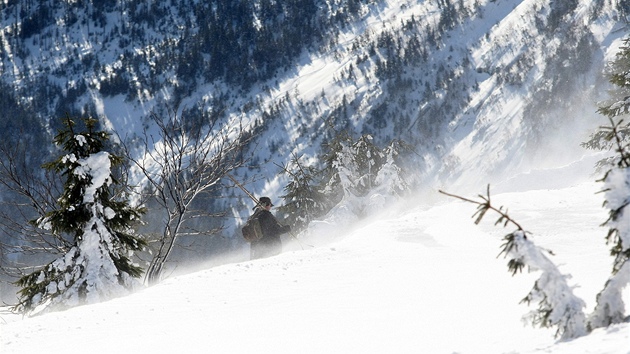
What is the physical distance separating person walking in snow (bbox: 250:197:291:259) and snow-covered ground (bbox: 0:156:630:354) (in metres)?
2.69

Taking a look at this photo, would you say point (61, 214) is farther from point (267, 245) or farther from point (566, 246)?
point (566, 246)

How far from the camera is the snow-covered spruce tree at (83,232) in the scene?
932 cm

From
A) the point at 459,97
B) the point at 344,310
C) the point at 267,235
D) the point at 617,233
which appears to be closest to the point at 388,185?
the point at 267,235

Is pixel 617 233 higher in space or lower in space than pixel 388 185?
lower

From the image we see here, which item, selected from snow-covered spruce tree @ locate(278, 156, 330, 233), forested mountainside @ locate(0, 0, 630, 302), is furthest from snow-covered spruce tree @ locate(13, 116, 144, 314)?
forested mountainside @ locate(0, 0, 630, 302)

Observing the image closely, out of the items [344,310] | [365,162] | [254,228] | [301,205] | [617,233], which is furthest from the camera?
[365,162]

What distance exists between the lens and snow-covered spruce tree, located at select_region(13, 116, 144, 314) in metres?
9.32

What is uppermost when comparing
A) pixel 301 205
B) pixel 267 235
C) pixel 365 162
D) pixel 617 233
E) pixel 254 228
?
pixel 365 162

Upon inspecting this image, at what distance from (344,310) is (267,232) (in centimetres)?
679

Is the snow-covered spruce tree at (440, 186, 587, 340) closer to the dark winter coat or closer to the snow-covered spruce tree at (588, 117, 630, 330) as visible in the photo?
the snow-covered spruce tree at (588, 117, 630, 330)

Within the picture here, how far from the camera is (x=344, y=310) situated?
→ 16.5 ft

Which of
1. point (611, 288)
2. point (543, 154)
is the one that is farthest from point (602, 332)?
point (543, 154)

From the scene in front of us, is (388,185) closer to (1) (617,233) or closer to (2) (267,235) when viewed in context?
(2) (267,235)

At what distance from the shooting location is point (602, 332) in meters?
3.06
